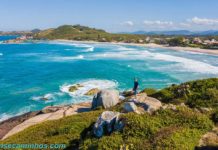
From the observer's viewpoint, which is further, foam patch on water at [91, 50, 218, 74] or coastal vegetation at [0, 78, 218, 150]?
foam patch on water at [91, 50, 218, 74]

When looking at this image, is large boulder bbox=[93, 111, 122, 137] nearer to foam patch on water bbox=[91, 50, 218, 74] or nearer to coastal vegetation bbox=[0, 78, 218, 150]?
coastal vegetation bbox=[0, 78, 218, 150]

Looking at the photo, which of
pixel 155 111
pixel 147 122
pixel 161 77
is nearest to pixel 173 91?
pixel 155 111

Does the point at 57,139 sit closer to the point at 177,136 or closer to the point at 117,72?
the point at 177,136

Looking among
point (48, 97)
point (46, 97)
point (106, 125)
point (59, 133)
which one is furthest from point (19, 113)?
point (106, 125)

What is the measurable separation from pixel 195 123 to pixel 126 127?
3012 millimetres

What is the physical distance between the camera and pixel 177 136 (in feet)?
31.9

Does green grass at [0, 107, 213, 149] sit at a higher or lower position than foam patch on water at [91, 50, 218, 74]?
higher

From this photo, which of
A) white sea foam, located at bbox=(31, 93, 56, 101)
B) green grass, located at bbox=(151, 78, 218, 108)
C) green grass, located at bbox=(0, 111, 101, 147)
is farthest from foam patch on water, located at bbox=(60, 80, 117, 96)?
green grass, located at bbox=(0, 111, 101, 147)

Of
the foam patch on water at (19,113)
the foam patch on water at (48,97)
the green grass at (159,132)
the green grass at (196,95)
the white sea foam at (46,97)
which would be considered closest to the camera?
the green grass at (159,132)

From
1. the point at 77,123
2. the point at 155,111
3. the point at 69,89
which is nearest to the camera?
the point at 155,111

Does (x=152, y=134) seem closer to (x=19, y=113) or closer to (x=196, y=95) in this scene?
(x=196, y=95)

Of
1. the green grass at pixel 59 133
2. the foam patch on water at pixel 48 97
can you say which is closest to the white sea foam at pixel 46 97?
the foam patch on water at pixel 48 97

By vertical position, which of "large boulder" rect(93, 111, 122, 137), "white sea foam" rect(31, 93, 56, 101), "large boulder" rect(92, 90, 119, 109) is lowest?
"white sea foam" rect(31, 93, 56, 101)

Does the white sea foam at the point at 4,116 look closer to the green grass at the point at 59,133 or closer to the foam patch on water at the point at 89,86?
the foam patch on water at the point at 89,86
